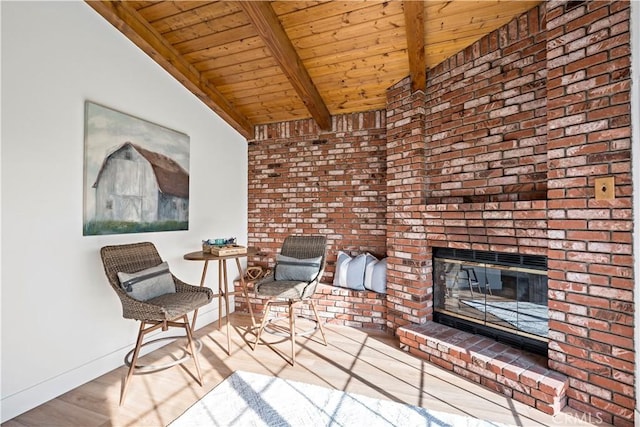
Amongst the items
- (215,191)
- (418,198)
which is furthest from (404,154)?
(215,191)

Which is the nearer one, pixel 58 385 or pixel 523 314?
pixel 58 385

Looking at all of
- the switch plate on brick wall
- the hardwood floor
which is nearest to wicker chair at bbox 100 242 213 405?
the hardwood floor

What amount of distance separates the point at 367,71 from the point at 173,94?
1.89 meters

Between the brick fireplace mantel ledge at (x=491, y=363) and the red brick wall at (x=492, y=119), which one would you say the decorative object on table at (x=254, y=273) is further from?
the red brick wall at (x=492, y=119)

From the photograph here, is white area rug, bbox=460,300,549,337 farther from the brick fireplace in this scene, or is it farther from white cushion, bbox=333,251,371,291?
white cushion, bbox=333,251,371,291

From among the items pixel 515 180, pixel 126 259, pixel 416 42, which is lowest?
pixel 126 259

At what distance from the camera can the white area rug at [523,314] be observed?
239cm

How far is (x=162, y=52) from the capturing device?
2.94 metres

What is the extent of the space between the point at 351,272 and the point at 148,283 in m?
2.03

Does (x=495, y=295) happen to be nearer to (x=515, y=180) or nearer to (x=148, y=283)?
(x=515, y=180)

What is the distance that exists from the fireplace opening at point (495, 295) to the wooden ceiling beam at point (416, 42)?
156 cm

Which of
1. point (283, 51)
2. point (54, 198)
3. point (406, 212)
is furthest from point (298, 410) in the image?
point (283, 51)

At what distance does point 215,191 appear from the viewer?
3.80 meters

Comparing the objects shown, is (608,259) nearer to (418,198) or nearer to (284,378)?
(418,198)
